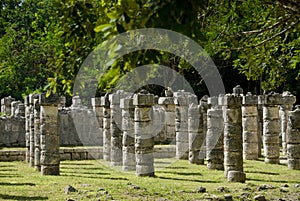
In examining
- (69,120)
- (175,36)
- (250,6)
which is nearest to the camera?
(175,36)

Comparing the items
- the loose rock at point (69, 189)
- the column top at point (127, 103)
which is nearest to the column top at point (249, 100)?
the column top at point (127, 103)

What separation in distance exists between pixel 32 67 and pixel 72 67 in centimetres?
3741

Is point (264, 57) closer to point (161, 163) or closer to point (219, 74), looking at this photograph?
point (161, 163)

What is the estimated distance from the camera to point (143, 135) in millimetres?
17453

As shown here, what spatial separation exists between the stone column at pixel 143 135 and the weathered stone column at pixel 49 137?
222cm

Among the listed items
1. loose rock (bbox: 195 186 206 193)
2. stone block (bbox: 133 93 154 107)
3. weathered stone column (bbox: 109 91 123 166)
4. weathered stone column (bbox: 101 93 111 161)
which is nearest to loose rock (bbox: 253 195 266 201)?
loose rock (bbox: 195 186 206 193)

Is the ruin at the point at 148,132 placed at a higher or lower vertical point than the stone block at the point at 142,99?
lower

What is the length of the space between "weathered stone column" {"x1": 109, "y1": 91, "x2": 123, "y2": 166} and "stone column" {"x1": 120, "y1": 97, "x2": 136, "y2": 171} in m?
1.19

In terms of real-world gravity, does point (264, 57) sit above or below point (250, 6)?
below

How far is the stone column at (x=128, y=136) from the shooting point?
→ 18594mm

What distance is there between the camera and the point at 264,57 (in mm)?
12953

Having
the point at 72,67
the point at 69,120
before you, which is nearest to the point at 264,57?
the point at 72,67

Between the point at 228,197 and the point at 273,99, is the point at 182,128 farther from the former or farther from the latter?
the point at 228,197

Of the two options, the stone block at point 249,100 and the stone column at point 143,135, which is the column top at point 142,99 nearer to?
the stone column at point 143,135
